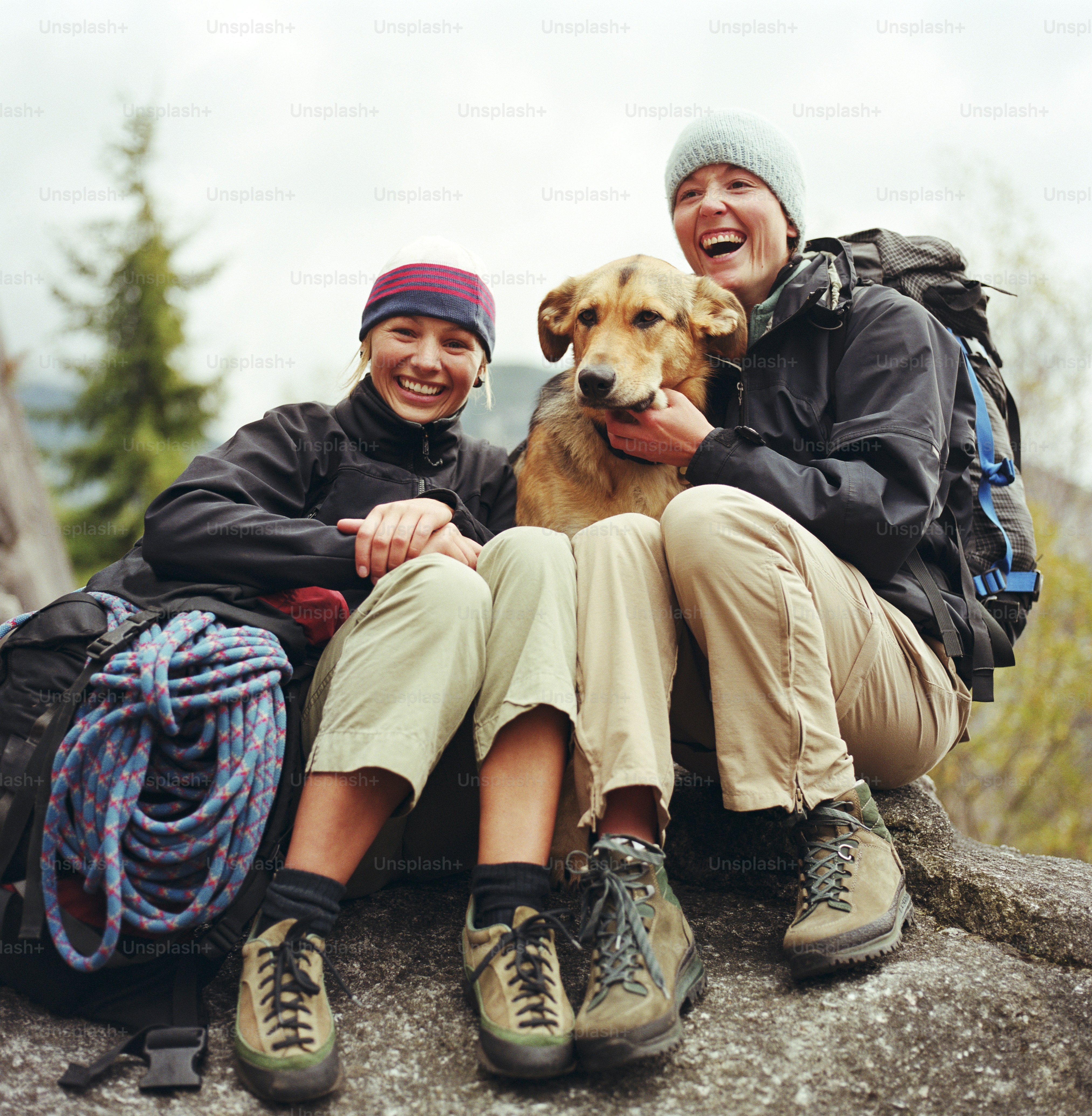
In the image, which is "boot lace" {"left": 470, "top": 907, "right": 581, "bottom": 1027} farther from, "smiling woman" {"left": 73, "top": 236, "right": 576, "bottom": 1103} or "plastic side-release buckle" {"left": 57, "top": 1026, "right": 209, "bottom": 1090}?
"plastic side-release buckle" {"left": 57, "top": 1026, "right": 209, "bottom": 1090}

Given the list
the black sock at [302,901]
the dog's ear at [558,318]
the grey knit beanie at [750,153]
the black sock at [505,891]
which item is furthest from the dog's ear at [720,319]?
the black sock at [302,901]

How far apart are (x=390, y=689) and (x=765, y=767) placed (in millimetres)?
846

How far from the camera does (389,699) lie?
5.95 feet

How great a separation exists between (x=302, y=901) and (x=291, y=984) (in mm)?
154

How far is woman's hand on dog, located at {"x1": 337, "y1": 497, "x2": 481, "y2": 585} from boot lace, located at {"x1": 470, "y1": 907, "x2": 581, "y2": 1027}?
2.84ft

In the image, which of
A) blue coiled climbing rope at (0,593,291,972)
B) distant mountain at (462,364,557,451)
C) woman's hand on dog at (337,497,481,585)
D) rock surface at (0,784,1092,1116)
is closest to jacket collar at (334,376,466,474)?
woman's hand on dog at (337,497,481,585)

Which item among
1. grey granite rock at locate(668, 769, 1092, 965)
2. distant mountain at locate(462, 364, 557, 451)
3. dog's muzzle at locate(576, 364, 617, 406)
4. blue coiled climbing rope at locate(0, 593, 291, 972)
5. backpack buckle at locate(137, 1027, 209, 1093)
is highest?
dog's muzzle at locate(576, 364, 617, 406)

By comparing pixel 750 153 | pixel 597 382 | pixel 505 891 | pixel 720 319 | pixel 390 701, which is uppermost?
pixel 750 153

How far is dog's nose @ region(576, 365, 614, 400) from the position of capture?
2938mm

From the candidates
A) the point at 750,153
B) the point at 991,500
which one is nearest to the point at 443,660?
the point at 991,500

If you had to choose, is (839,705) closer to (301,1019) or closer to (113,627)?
(301,1019)

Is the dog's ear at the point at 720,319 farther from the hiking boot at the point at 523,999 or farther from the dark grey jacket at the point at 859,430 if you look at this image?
the hiking boot at the point at 523,999

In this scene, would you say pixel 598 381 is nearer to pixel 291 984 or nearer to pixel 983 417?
pixel 983 417

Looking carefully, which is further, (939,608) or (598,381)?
(598,381)
